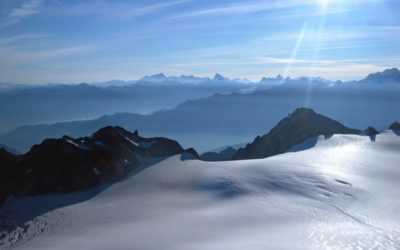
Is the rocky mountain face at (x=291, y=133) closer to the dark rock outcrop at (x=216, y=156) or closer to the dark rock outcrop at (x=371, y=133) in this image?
the dark rock outcrop at (x=371, y=133)

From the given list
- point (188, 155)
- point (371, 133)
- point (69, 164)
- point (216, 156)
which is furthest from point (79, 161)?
point (216, 156)

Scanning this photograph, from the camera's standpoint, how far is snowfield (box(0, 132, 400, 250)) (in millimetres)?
17562

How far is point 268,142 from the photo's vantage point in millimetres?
56156

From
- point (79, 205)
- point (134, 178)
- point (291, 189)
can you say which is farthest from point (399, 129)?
point (79, 205)

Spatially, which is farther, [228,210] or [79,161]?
[79,161]

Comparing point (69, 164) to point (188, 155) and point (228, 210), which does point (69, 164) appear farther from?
point (228, 210)

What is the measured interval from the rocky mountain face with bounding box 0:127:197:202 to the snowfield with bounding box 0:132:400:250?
143 centimetres

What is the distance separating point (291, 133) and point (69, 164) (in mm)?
34387

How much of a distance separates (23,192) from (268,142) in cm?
3597

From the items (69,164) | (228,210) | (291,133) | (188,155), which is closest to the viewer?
(228,210)

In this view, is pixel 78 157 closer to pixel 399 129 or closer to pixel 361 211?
pixel 361 211

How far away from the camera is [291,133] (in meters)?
56.4

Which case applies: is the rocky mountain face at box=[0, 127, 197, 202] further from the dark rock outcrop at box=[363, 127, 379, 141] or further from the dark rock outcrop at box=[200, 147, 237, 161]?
the dark rock outcrop at box=[200, 147, 237, 161]

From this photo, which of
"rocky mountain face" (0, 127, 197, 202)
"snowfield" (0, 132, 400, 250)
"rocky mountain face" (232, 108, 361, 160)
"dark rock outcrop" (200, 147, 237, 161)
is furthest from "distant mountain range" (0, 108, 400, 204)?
"dark rock outcrop" (200, 147, 237, 161)
